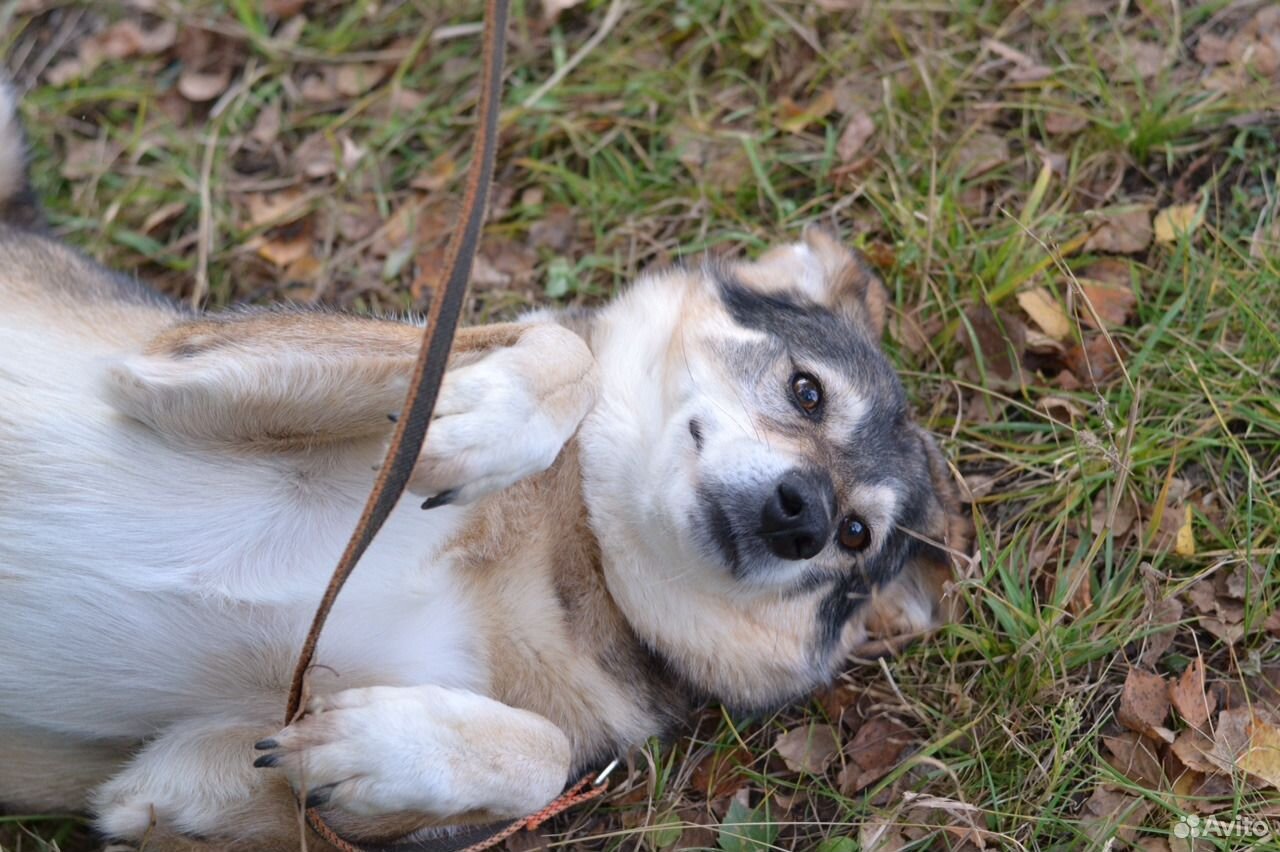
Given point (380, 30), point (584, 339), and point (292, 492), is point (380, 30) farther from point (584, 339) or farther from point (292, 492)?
point (292, 492)

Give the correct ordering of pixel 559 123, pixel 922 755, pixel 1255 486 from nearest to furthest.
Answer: pixel 922 755, pixel 1255 486, pixel 559 123

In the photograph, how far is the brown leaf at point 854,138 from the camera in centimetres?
455

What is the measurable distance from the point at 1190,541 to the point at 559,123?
3.17 m

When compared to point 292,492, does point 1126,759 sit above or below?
below

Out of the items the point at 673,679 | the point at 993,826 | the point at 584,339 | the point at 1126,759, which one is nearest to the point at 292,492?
the point at 584,339

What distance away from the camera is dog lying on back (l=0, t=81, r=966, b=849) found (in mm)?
2789

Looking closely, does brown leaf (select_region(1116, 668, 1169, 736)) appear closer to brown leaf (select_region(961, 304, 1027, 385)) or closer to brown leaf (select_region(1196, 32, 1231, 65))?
brown leaf (select_region(961, 304, 1027, 385))

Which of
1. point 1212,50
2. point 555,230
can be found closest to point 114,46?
point 555,230

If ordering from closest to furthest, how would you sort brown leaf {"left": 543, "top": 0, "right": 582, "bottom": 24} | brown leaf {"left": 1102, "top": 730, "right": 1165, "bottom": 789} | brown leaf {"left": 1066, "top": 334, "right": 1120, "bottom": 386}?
brown leaf {"left": 1102, "top": 730, "right": 1165, "bottom": 789}, brown leaf {"left": 1066, "top": 334, "right": 1120, "bottom": 386}, brown leaf {"left": 543, "top": 0, "right": 582, "bottom": 24}

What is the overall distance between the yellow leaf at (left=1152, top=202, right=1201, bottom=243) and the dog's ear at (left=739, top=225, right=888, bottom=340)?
1228 millimetres

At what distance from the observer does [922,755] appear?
3195mm

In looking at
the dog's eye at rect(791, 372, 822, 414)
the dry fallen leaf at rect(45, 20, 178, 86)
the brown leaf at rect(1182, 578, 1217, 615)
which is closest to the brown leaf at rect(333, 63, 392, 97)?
the dry fallen leaf at rect(45, 20, 178, 86)

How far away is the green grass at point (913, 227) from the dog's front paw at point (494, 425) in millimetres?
1262

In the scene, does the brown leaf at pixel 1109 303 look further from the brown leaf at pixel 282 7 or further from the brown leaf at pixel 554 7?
the brown leaf at pixel 282 7
